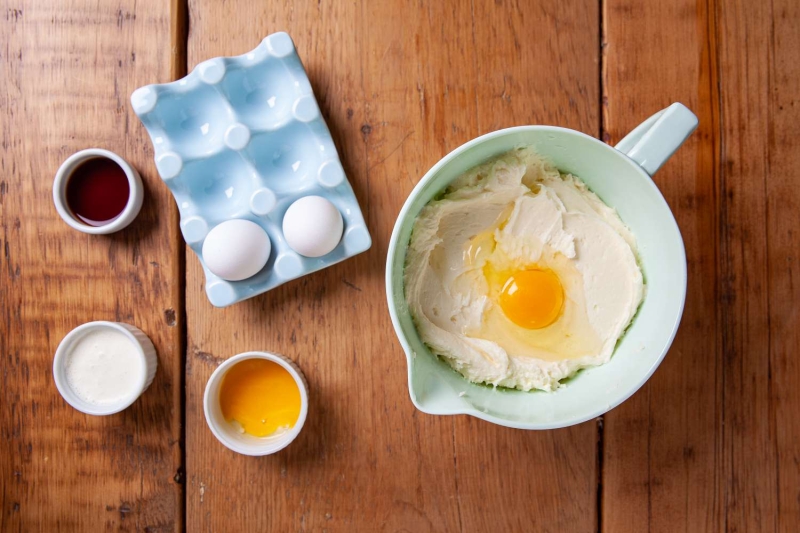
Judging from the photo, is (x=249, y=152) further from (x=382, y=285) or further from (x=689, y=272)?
(x=689, y=272)

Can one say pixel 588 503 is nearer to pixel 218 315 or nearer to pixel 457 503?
pixel 457 503

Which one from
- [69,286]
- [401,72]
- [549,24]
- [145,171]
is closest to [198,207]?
[145,171]

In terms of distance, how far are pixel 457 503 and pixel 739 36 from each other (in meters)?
0.91

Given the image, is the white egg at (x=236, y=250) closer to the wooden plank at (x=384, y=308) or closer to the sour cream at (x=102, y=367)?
the wooden plank at (x=384, y=308)

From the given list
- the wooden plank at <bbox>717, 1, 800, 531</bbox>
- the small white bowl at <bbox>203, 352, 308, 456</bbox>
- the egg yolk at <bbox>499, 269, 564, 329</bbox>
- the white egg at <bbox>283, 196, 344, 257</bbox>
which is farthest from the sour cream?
the wooden plank at <bbox>717, 1, 800, 531</bbox>

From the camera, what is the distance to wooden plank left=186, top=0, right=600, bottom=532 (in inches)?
35.4

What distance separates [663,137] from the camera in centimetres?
69

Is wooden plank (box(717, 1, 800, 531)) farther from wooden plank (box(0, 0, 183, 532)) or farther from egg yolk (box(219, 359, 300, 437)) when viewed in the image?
wooden plank (box(0, 0, 183, 532))

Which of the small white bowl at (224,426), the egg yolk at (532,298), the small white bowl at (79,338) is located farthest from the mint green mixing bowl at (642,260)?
the small white bowl at (79,338)

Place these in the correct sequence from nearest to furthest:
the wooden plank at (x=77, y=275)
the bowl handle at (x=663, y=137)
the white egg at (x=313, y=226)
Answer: the bowl handle at (x=663, y=137)
the white egg at (x=313, y=226)
the wooden plank at (x=77, y=275)

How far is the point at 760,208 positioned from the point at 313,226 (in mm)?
732

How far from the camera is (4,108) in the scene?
0.94 m

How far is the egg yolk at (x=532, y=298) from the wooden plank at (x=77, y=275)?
55cm

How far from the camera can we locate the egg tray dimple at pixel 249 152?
0.86 m
